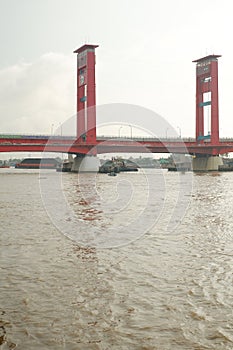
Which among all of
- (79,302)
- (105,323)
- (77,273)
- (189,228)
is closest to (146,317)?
(105,323)

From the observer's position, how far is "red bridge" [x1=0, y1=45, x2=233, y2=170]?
63875mm

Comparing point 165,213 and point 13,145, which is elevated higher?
point 13,145

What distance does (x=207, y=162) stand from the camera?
79.8m

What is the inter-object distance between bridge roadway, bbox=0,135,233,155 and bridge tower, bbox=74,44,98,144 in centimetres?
196

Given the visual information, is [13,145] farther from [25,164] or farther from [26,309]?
[25,164]

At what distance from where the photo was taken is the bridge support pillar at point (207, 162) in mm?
79438

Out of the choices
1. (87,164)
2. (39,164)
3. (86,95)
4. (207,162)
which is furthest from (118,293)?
(39,164)

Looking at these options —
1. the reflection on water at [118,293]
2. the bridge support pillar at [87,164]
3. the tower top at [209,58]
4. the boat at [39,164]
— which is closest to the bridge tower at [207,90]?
the tower top at [209,58]

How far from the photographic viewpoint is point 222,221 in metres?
13.7

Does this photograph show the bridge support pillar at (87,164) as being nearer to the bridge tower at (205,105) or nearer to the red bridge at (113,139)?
the red bridge at (113,139)

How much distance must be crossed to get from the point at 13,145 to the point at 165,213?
48.4 metres

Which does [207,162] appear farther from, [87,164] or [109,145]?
[87,164]

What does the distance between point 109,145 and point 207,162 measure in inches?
782

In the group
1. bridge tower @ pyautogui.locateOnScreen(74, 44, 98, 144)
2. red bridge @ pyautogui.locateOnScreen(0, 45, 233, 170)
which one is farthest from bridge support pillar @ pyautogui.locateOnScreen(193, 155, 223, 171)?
bridge tower @ pyautogui.locateOnScreen(74, 44, 98, 144)
